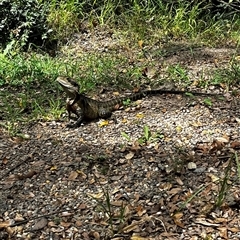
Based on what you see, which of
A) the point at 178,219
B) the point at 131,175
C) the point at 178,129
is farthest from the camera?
the point at 178,129

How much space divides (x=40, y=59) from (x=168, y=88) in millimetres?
2013

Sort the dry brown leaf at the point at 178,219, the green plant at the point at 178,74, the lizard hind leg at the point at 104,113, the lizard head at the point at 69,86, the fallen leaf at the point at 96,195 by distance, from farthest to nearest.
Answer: the green plant at the point at 178,74 → the lizard hind leg at the point at 104,113 → the lizard head at the point at 69,86 → the fallen leaf at the point at 96,195 → the dry brown leaf at the point at 178,219

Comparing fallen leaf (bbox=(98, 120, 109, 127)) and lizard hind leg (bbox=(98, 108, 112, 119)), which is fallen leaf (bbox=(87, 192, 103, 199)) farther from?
Result: lizard hind leg (bbox=(98, 108, 112, 119))

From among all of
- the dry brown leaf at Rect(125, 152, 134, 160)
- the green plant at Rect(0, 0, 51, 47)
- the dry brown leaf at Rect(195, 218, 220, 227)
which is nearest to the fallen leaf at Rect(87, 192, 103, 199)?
the dry brown leaf at Rect(125, 152, 134, 160)

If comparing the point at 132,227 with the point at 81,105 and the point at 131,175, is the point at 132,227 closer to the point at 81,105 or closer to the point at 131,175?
the point at 131,175

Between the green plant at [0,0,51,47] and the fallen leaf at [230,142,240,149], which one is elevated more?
the green plant at [0,0,51,47]

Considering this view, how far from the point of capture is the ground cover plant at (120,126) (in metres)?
3.40

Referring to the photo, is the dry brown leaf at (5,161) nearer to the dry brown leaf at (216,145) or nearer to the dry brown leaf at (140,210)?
the dry brown leaf at (140,210)

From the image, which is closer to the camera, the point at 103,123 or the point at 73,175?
the point at 73,175

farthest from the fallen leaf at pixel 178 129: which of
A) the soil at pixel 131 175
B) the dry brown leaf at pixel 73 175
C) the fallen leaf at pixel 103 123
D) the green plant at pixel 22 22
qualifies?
the green plant at pixel 22 22

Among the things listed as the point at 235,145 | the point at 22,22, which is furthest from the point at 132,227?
the point at 22,22

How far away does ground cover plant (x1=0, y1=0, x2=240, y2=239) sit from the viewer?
3400mm

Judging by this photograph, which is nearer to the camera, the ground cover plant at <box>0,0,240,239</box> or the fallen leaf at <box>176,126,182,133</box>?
the ground cover plant at <box>0,0,240,239</box>

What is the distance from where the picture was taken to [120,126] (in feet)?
15.3
